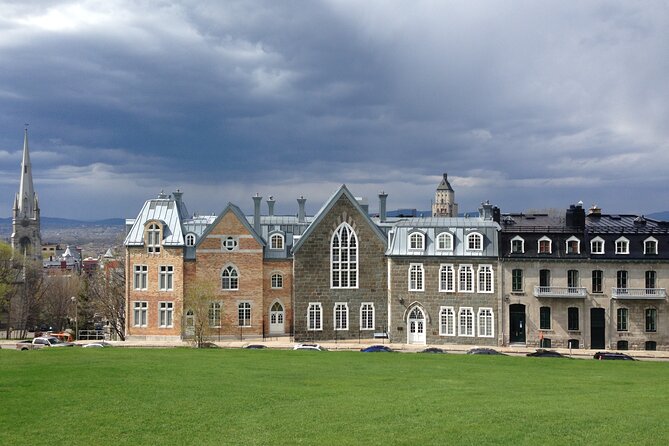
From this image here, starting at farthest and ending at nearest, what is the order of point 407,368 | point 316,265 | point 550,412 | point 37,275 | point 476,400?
point 37,275 → point 316,265 → point 407,368 → point 476,400 → point 550,412

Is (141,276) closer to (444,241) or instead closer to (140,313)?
(140,313)

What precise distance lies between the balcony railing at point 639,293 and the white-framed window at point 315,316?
2366 centimetres

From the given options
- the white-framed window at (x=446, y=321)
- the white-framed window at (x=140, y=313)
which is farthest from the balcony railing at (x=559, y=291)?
the white-framed window at (x=140, y=313)

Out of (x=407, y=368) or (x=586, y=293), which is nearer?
(x=407, y=368)

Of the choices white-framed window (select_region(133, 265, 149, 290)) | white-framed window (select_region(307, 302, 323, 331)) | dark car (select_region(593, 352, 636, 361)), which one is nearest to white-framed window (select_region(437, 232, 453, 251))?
white-framed window (select_region(307, 302, 323, 331))

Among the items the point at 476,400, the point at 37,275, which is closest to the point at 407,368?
the point at 476,400

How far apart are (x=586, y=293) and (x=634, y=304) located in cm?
387

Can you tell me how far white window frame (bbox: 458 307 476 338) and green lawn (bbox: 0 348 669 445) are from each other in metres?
16.8

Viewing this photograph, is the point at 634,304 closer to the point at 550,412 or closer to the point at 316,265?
the point at 316,265

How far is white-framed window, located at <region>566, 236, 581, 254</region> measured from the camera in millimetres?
55188

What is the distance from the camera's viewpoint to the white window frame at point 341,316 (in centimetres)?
5853

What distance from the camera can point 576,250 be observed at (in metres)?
A: 55.2

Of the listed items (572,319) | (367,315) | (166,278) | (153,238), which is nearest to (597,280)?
(572,319)

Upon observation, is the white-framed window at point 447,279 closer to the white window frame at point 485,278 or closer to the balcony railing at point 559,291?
the white window frame at point 485,278
